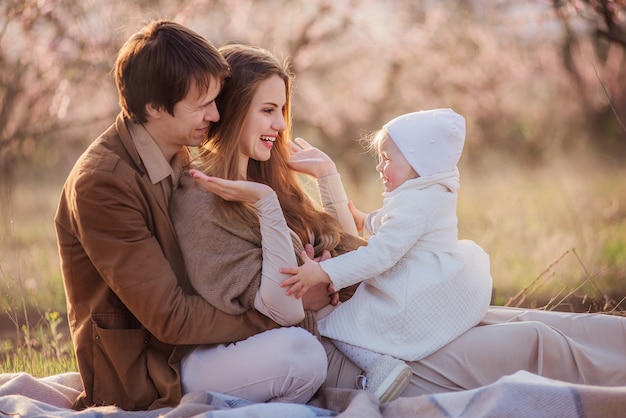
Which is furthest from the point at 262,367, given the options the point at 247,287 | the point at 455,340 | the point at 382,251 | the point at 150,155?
the point at 150,155

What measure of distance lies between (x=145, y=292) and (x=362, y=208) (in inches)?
219

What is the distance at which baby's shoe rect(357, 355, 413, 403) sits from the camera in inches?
105

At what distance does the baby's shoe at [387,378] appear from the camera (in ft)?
8.77

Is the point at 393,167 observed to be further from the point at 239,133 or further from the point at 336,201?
the point at 239,133

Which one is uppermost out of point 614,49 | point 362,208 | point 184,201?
point 184,201

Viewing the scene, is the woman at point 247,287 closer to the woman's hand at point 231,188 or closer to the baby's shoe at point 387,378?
the woman's hand at point 231,188

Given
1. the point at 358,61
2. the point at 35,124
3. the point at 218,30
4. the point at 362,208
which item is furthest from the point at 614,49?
the point at 35,124

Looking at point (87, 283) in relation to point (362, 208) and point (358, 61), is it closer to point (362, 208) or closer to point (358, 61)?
point (362, 208)

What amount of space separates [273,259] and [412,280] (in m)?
0.52

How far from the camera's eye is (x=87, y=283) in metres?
2.78

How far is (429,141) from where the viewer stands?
288 cm

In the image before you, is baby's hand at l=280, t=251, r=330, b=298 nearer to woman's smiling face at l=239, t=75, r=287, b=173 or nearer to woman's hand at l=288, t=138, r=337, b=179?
woman's smiling face at l=239, t=75, r=287, b=173

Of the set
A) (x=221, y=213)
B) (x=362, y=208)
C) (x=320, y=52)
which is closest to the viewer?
(x=221, y=213)

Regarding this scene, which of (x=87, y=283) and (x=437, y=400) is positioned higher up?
(x=87, y=283)
